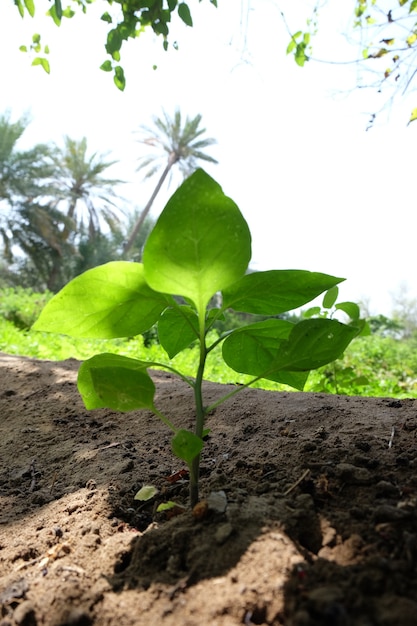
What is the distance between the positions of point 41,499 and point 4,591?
15.4 inches

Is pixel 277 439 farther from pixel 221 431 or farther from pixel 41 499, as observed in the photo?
pixel 41 499

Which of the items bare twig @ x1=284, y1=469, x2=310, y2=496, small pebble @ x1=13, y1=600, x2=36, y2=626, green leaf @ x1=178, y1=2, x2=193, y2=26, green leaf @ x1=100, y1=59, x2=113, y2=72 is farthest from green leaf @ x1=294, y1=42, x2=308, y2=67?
small pebble @ x1=13, y1=600, x2=36, y2=626

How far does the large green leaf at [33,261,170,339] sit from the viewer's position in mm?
847

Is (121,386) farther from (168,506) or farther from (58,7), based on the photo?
(58,7)

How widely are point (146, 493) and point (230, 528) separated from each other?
1.07ft

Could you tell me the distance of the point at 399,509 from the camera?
0.69m

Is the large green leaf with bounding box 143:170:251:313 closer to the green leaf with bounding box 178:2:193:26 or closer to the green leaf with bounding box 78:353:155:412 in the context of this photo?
the green leaf with bounding box 78:353:155:412

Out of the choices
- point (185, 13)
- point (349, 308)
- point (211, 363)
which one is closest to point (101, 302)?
point (349, 308)

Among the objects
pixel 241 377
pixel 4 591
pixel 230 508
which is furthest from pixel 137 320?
pixel 241 377

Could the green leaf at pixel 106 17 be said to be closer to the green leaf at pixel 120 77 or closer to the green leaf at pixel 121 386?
the green leaf at pixel 120 77

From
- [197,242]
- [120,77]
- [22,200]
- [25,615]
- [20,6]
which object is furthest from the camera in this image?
[22,200]

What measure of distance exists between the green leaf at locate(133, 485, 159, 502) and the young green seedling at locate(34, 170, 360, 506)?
0.16 metres

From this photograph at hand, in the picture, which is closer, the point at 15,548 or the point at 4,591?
the point at 4,591

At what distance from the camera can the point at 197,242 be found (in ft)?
2.47
